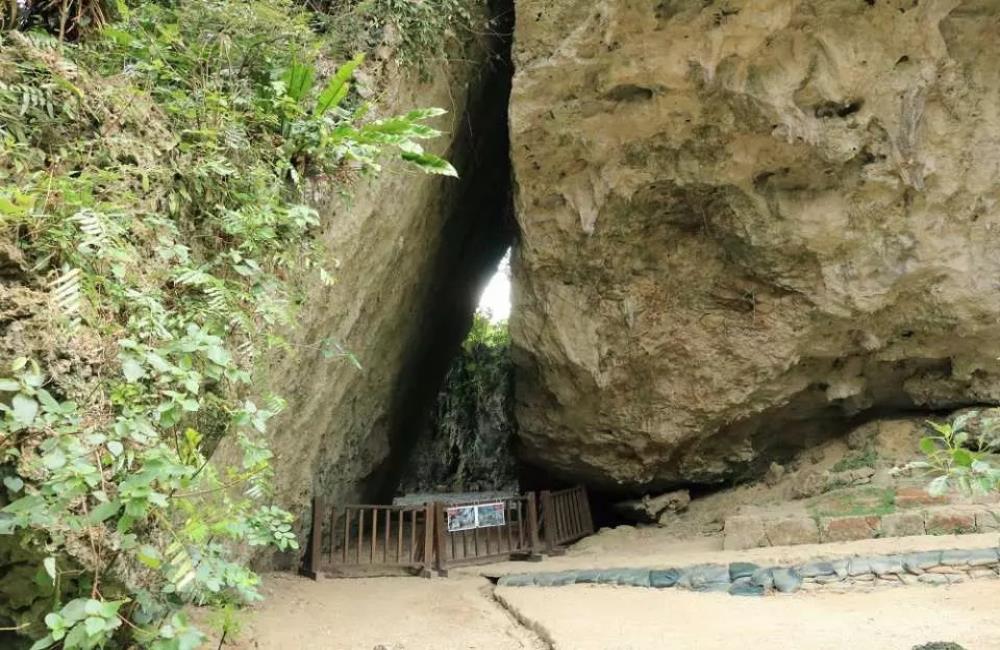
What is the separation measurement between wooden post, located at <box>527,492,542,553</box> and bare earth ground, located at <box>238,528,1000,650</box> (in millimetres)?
2153

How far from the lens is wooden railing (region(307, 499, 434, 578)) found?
7020 millimetres

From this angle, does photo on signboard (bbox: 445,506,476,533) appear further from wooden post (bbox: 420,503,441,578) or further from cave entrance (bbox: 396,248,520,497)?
cave entrance (bbox: 396,248,520,497)

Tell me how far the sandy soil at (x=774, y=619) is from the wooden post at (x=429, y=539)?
6.83ft

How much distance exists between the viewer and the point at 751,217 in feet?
24.2

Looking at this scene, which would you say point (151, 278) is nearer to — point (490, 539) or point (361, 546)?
point (361, 546)

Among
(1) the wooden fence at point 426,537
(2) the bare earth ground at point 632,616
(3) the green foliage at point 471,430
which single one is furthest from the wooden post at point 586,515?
(2) the bare earth ground at point 632,616

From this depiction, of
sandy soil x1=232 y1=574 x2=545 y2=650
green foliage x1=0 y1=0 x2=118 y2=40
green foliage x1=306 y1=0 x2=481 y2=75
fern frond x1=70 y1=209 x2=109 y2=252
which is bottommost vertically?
sandy soil x1=232 y1=574 x2=545 y2=650

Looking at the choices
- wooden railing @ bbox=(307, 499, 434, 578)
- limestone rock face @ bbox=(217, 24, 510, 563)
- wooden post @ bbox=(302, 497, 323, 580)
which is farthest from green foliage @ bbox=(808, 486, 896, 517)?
wooden post @ bbox=(302, 497, 323, 580)

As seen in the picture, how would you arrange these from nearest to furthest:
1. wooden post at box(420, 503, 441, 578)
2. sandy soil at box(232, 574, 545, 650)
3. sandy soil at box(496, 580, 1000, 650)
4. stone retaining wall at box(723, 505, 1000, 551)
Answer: sandy soil at box(496, 580, 1000, 650) < sandy soil at box(232, 574, 545, 650) < stone retaining wall at box(723, 505, 1000, 551) < wooden post at box(420, 503, 441, 578)

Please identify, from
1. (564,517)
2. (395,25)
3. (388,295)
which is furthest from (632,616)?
(395,25)

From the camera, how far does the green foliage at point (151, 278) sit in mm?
1805

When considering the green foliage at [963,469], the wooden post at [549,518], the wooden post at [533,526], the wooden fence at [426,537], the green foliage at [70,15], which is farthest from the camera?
the wooden post at [549,518]

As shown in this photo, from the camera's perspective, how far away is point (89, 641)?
63.4 inches

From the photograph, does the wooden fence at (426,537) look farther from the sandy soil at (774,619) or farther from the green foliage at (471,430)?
the green foliage at (471,430)
